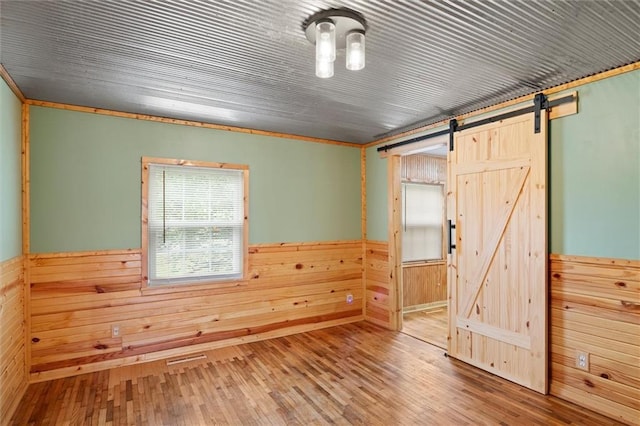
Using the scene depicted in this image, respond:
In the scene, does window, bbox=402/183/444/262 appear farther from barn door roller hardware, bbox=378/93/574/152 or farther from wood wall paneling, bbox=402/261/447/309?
barn door roller hardware, bbox=378/93/574/152

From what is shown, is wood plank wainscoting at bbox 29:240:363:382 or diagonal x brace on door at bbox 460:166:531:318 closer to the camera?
diagonal x brace on door at bbox 460:166:531:318

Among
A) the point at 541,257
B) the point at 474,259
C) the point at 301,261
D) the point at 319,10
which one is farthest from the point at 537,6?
the point at 301,261

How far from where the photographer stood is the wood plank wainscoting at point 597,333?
7.73ft

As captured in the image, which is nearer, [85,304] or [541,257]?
[541,257]

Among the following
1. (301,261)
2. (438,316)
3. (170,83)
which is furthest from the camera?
(438,316)

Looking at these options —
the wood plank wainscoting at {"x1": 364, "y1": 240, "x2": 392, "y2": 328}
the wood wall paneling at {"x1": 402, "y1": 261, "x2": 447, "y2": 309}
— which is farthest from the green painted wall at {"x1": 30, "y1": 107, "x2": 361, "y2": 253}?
the wood wall paneling at {"x1": 402, "y1": 261, "x2": 447, "y2": 309}

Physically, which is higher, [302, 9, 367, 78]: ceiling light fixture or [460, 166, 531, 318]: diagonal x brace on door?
[302, 9, 367, 78]: ceiling light fixture

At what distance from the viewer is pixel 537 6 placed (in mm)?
1734

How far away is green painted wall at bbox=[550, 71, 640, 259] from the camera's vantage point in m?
2.39

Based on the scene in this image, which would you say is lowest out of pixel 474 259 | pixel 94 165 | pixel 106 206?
pixel 474 259

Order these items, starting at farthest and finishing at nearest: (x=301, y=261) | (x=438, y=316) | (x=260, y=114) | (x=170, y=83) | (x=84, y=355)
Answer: (x=438, y=316)
(x=301, y=261)
(x=260, y=114)
(x=84, y=355)
(x=170, y=83)

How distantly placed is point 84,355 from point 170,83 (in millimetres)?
2603

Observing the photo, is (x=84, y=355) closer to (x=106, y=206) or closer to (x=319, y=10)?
(x=106, y=206)

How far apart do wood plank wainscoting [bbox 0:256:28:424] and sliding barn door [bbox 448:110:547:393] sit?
3.75 metres
